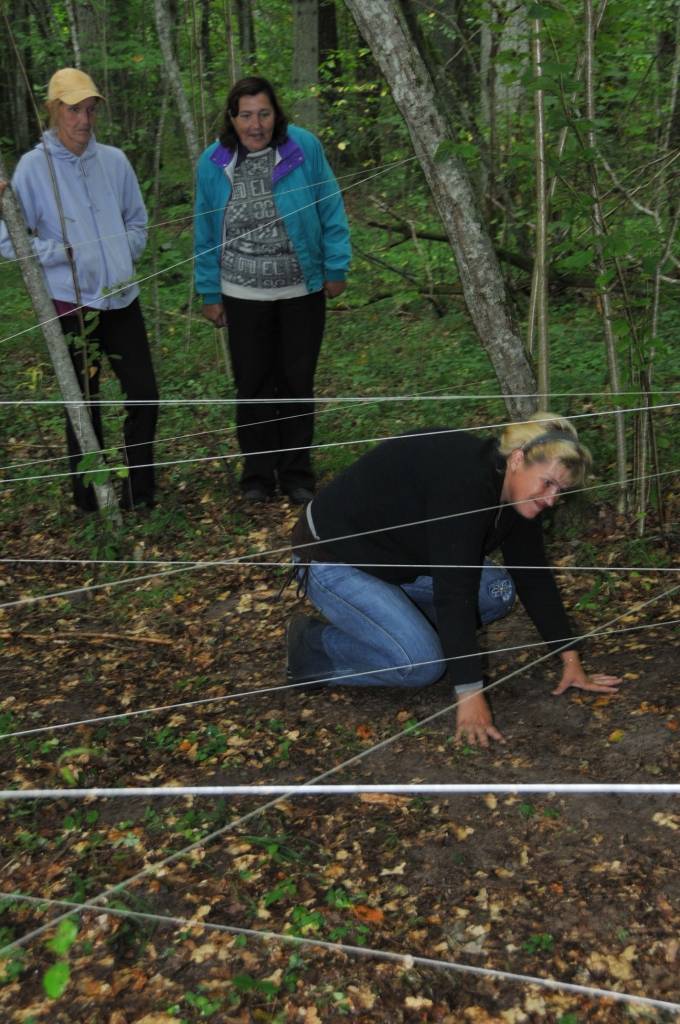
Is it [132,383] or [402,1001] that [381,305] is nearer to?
[132,383]

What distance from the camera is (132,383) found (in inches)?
160

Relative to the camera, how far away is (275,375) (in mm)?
4254

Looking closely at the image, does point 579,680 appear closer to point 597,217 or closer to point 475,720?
point 475,720

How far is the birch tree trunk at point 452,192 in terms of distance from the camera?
3.24m

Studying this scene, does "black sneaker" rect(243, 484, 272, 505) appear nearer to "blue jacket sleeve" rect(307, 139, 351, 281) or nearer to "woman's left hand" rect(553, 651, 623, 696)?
"blue jacket sleeve" rect(307, 139, 351, 281)

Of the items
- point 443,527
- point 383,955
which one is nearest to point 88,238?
point 443,527

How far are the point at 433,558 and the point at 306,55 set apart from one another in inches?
314

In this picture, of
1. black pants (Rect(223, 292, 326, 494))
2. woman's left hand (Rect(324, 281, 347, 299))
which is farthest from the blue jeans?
woman's left hand (Rect(324, 281, 347, 299))

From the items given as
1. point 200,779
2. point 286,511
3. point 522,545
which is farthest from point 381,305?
point 200,779

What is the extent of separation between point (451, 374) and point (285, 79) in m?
9.04

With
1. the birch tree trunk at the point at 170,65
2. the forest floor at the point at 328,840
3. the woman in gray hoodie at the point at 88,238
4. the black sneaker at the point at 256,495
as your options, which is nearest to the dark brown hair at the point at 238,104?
the woman in gray hoodie at the point at 88,238

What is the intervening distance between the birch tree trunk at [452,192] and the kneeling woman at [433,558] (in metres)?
0.69

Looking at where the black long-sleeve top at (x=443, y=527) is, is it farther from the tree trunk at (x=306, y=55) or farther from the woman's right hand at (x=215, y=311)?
the tree trunk at (x=306, y=55)

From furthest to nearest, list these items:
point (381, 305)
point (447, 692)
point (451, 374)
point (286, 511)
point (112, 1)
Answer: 1. point (112, 1)
2. point (381, 305)
3. point (451, 374)
4. point (286, 511)
5. point (447, 692)
